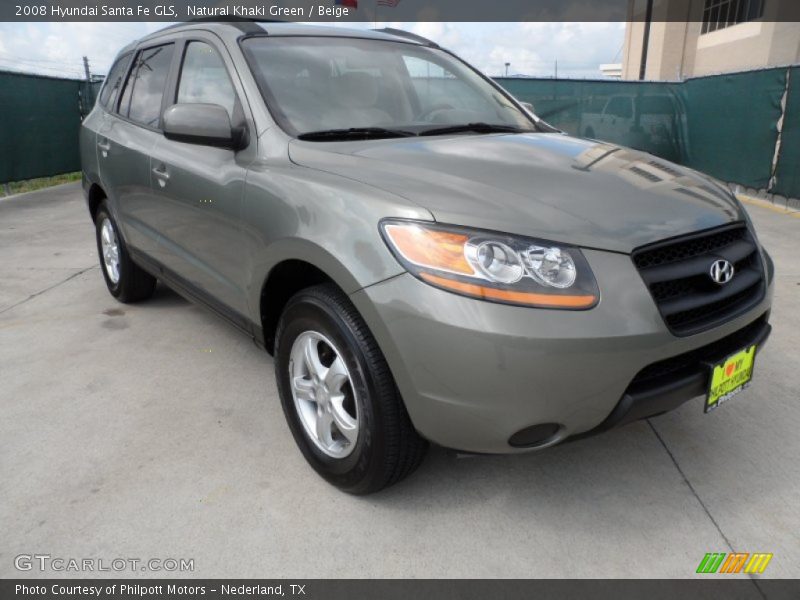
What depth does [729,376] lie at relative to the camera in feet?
6.97

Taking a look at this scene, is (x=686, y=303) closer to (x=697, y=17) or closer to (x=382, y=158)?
(x=382, y=158)

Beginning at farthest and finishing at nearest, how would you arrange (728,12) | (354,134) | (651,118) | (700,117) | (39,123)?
(728,12) < (651,118) < (700,117) < (39,123) < (354,134)

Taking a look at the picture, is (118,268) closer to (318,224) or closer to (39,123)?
(318,224)

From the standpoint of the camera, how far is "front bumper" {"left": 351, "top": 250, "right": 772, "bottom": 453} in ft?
5.77

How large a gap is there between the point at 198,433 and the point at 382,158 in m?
1.47

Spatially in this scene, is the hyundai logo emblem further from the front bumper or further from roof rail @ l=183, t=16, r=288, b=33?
roof rail @ l=183, t=16, r=288, b=33

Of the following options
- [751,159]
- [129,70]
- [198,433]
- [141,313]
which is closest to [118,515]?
[198,433]

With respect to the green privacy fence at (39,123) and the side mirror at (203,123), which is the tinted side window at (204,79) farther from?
the green privacy fence at (39,123)

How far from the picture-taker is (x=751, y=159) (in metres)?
8.98

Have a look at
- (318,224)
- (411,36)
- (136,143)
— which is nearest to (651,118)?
(411,36)

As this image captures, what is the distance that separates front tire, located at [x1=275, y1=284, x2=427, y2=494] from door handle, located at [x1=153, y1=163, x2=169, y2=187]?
1283mm

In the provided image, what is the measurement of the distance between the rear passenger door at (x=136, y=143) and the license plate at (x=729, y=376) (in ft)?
9.17

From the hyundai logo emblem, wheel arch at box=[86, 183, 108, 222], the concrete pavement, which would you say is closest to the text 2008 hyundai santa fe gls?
the hyundai logo emblem

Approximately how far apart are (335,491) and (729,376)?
1447 mm
